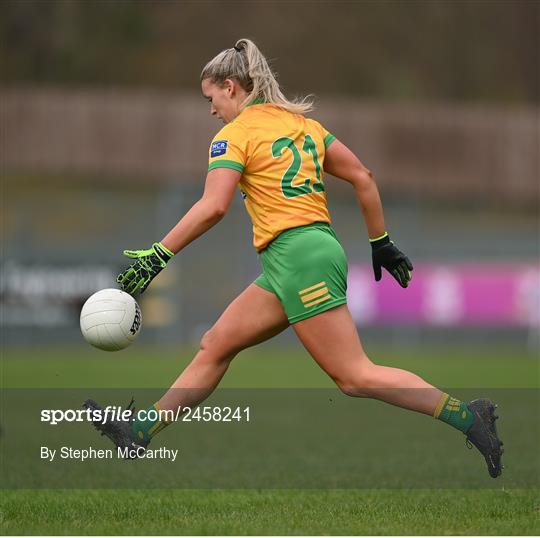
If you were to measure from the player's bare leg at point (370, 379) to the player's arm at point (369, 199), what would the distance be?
658 millimetres


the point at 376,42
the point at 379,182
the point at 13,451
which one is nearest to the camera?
the point at 13,451

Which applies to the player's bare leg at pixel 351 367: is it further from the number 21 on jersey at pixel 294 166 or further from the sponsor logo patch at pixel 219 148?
the sponsor logo patch at pixel 219 148

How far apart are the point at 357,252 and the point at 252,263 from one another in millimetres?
1971

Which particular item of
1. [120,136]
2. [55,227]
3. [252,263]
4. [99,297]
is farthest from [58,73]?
[99,297]

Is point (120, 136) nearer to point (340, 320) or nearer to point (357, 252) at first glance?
point (357, 252)

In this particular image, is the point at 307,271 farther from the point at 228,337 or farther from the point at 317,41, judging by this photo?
the point at 317,41

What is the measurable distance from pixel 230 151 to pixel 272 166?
0.22m

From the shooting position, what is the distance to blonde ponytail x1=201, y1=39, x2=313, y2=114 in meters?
5.69

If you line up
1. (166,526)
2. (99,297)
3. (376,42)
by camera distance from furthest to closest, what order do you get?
(376,42) < (99,297) < (166,526)

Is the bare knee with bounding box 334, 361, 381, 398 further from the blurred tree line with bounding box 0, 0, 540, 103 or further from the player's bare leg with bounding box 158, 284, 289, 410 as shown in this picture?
the blurred tree line with bounding box 0, 0, 540, 103

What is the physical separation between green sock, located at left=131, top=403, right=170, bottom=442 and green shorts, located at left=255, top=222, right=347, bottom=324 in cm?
84

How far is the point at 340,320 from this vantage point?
216 inches

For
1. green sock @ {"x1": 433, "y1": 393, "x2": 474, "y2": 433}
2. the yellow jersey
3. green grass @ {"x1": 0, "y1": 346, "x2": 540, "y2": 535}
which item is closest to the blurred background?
green grass @ {"x1": 0, "y1": 346, "x2": 540, "y2": 535}

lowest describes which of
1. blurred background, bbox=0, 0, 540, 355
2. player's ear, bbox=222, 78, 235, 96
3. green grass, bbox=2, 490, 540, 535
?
green grass, bbox=2, 490, 540, 535
